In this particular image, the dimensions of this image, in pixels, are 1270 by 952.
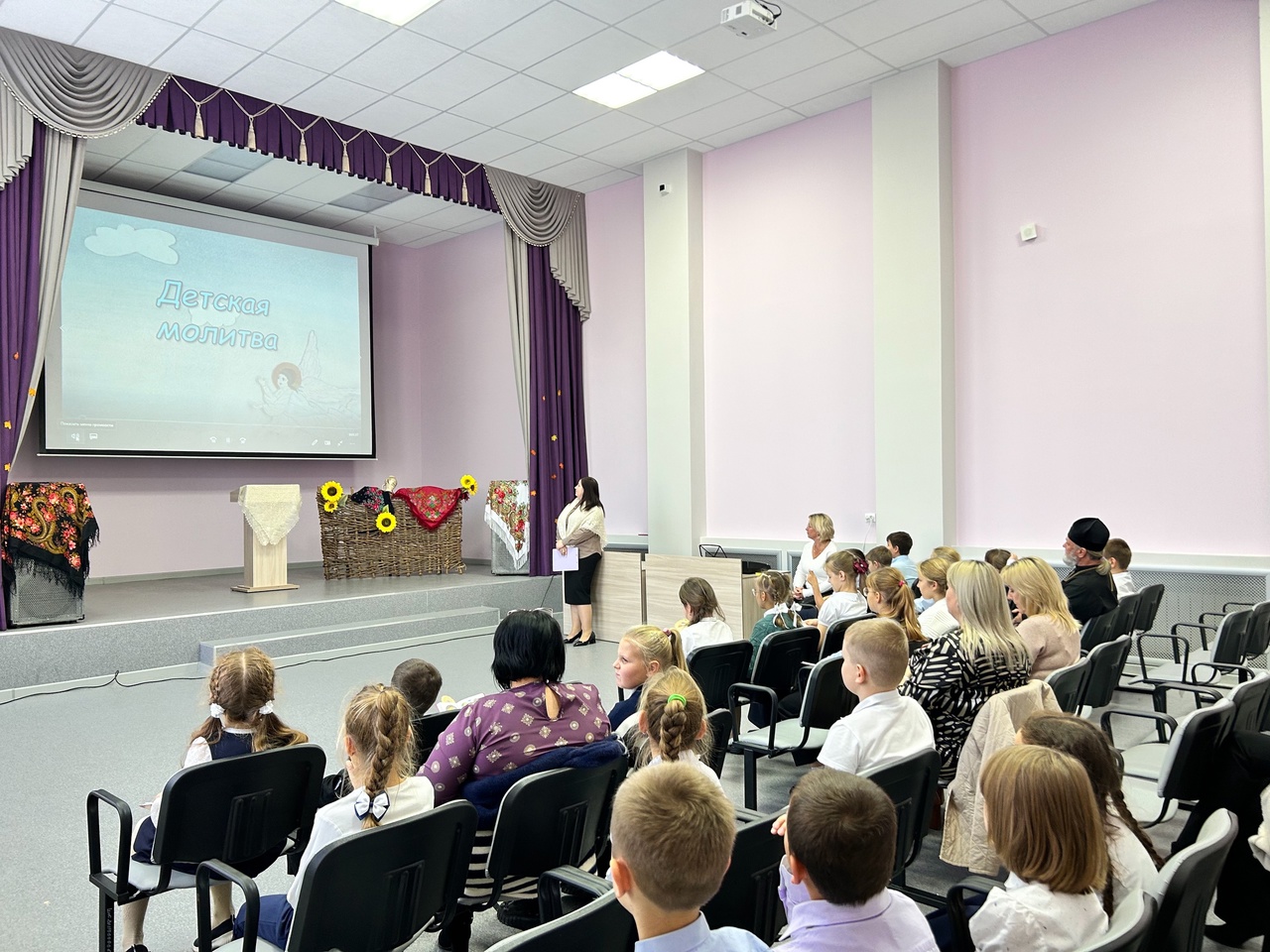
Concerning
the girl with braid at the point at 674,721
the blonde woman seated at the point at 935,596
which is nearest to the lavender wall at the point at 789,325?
the blonde woman seated at the point at 935,596

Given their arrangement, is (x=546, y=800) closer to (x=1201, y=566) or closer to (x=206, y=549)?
(x=1201, y=566)

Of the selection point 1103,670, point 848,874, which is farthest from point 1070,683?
point 848,874

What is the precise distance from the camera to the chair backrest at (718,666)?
3553mm

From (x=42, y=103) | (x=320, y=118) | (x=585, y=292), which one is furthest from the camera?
(x=585, y=292)

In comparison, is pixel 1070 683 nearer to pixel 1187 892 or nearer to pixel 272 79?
pixel 1187 892

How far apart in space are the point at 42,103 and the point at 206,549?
490 cm

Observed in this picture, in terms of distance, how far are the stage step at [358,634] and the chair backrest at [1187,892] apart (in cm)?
547

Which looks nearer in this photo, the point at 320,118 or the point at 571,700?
the point at 571,700

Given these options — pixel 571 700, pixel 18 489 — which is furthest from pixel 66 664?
pixel 571 700

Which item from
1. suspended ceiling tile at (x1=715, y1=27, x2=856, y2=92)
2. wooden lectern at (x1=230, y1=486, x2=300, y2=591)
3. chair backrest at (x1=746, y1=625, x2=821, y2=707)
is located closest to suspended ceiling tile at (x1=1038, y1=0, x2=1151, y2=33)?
suspended ceiling tile at (x1=715, y1=27, x2=856, y2=92)

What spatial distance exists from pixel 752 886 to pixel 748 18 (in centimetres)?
473

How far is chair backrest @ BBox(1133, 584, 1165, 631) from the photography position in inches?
184

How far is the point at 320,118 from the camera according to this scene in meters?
6.73

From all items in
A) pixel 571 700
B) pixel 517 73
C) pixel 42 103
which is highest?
pixel 517 73
